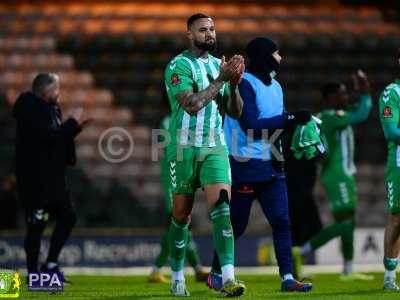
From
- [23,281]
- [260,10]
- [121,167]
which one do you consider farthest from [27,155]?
[260,10]

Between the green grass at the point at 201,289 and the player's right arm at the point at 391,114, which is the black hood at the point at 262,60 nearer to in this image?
the player's right arm at the point at 391,114

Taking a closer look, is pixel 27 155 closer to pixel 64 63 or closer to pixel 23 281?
pixel 23 281

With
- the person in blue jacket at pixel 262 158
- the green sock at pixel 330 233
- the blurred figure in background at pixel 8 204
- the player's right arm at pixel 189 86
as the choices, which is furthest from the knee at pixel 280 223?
the blurred figure in background at pixel 8 204

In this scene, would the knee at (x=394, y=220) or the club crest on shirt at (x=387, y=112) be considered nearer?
the club crest on shirt at (x=387, y=112)

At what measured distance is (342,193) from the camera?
12.9 meters

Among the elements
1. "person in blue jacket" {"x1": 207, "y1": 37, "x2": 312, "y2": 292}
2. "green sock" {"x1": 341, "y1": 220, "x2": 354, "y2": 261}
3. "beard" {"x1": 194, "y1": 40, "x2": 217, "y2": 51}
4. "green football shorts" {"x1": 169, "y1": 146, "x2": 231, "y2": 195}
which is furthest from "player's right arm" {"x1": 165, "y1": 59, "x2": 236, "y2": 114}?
"green sock" {"x1": 341, "y1": 220, "x2": 354, "y2": 261}

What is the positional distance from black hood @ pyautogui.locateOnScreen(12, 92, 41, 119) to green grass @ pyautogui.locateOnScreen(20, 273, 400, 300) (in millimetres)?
1727

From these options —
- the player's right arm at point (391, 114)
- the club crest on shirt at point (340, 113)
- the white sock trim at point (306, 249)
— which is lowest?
the white sock trim at point (306, 249)

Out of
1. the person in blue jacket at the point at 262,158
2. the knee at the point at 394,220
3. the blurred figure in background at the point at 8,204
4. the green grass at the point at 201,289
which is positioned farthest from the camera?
the blurred figure in background at the point at 8,204

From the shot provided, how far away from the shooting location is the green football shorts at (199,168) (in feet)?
27.7

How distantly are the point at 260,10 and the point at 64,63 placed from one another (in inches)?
162

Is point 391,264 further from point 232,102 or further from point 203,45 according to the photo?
point 203,45

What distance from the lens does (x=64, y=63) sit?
2112 cm

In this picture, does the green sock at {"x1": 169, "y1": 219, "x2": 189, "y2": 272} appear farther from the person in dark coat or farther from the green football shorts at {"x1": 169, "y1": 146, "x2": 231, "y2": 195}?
the person in dark coat
